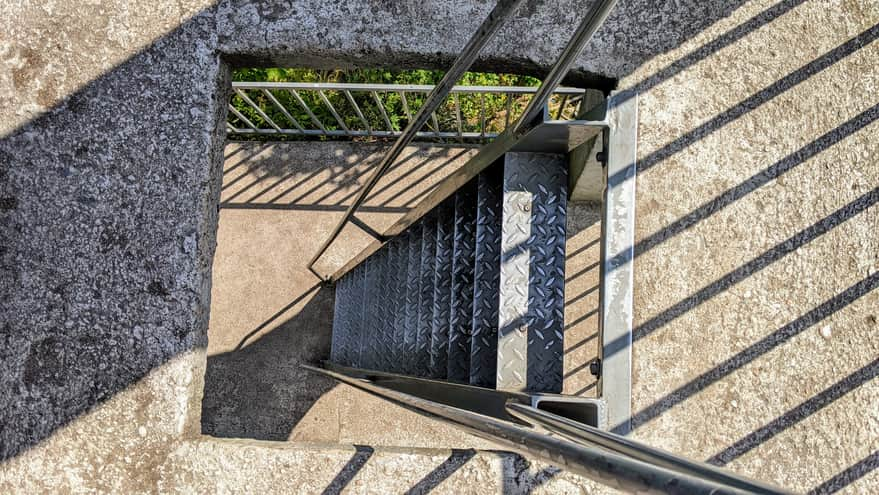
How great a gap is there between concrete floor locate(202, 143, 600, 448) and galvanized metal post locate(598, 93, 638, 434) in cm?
298

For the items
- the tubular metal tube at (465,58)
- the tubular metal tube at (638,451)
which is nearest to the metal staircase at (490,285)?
the tubular metal tube at (465,58)

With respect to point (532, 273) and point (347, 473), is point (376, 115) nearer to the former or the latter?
point (532, 273)

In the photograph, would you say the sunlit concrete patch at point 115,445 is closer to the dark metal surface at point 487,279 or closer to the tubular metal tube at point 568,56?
the dark metal surface at point 487,279

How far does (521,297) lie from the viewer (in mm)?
2500

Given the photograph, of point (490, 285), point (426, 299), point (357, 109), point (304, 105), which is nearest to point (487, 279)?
point (490, 285)

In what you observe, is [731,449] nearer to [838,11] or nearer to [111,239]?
[838,11]

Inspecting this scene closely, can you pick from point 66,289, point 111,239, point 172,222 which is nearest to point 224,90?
point 172,222

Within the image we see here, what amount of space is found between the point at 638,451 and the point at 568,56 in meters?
1.17

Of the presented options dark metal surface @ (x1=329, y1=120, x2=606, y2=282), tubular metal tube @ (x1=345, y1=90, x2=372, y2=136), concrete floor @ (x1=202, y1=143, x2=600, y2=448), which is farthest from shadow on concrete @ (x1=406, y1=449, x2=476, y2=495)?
tubular metal tube @ (x1=345, y1=90, x2=372, y2=136)

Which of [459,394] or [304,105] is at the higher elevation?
[304,105]

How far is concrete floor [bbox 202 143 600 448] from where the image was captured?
4988 millimetres

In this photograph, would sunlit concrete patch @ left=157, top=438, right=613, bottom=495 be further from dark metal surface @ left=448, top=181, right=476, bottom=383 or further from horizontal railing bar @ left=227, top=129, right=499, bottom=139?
horizontal railing bar @ left=227, top=129, right=499, bottom=139

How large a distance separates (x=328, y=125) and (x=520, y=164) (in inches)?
127

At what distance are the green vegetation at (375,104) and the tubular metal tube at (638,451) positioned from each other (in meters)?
3.83
